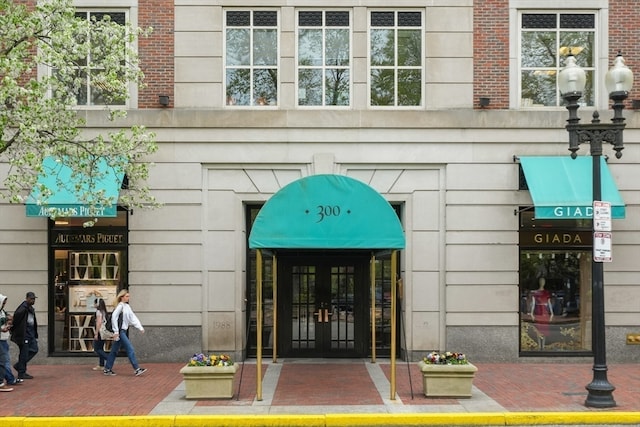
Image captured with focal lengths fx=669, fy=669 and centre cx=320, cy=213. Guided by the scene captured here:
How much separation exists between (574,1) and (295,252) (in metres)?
8.37

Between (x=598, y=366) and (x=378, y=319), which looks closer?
(x=598, y=366)

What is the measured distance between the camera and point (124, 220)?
1477 cm

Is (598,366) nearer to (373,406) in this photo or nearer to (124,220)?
(373,406)

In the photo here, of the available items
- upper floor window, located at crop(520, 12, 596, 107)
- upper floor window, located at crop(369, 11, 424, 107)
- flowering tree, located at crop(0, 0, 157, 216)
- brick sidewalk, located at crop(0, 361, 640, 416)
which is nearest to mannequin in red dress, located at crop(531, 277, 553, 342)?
brick sidewalk, located at crop(0, 361, 640, 416)

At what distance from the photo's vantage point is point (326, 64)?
1512 cm

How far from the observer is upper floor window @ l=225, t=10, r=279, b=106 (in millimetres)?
15078

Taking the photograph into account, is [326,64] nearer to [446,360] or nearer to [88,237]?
[88,237]

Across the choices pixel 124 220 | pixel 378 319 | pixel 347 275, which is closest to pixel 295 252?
pixel 347 275

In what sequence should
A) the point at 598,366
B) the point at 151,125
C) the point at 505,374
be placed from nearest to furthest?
the point at 598,366
the point at 505,374
the point at 151,125

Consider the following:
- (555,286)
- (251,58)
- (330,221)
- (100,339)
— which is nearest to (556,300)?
(555,286)

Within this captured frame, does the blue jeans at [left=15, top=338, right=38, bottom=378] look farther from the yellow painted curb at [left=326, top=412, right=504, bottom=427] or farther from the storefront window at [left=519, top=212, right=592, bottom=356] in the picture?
the storefront window at [left=519, top=212, right=592, bottom=356]

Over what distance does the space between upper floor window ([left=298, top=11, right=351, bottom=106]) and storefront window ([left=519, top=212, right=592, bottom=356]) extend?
16.5ft

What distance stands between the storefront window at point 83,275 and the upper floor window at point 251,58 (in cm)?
380

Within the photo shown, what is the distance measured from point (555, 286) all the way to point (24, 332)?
11.1 meters
